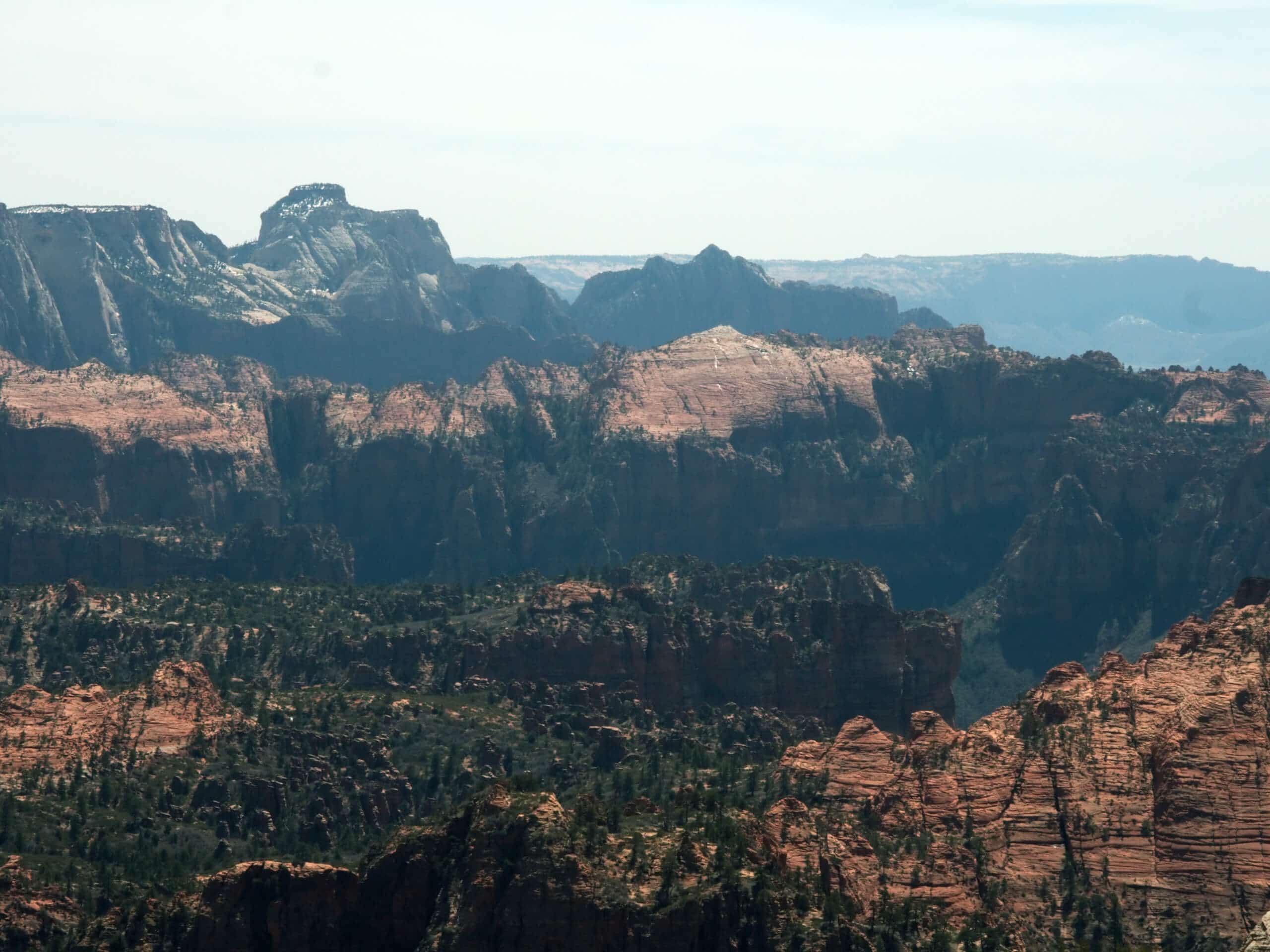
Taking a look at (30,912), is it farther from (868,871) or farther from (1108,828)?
(1108,828)

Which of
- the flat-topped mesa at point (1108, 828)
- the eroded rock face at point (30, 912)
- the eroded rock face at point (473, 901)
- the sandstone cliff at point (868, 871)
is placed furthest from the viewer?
the flat-topped mesa at point (1108, 828)

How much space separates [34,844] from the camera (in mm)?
192125

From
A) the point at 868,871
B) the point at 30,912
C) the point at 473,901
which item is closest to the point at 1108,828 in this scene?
the point at 868,871

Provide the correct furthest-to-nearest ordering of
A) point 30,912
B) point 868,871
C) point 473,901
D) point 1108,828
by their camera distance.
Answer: point 1108,828, point 868,871, point 30,912, point 473,901

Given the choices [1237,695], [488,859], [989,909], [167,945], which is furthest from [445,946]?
[1237,695]

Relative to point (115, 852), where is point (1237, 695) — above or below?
above

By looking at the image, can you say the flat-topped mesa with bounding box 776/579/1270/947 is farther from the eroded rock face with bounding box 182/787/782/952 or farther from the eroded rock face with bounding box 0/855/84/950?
the eroded rock face with bounding box 0/855/84/950

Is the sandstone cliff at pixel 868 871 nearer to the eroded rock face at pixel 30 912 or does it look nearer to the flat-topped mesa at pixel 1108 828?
the flat-topped mesa at pixel 1108 828

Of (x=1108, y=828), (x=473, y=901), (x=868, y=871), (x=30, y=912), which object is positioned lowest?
(x=30, y=912)

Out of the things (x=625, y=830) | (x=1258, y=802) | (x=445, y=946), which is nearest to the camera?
(x=445, y=946)

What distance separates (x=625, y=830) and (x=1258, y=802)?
42.9 metres

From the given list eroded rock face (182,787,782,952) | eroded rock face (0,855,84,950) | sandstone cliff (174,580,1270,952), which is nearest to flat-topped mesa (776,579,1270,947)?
sandstone cliff (174,580,1270,952)

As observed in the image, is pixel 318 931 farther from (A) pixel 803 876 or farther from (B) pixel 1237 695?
(B) pixel 1237 695

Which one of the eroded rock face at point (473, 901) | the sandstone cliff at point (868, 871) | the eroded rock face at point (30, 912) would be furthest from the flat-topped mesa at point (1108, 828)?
the eroded rock face at point (30, 912)
